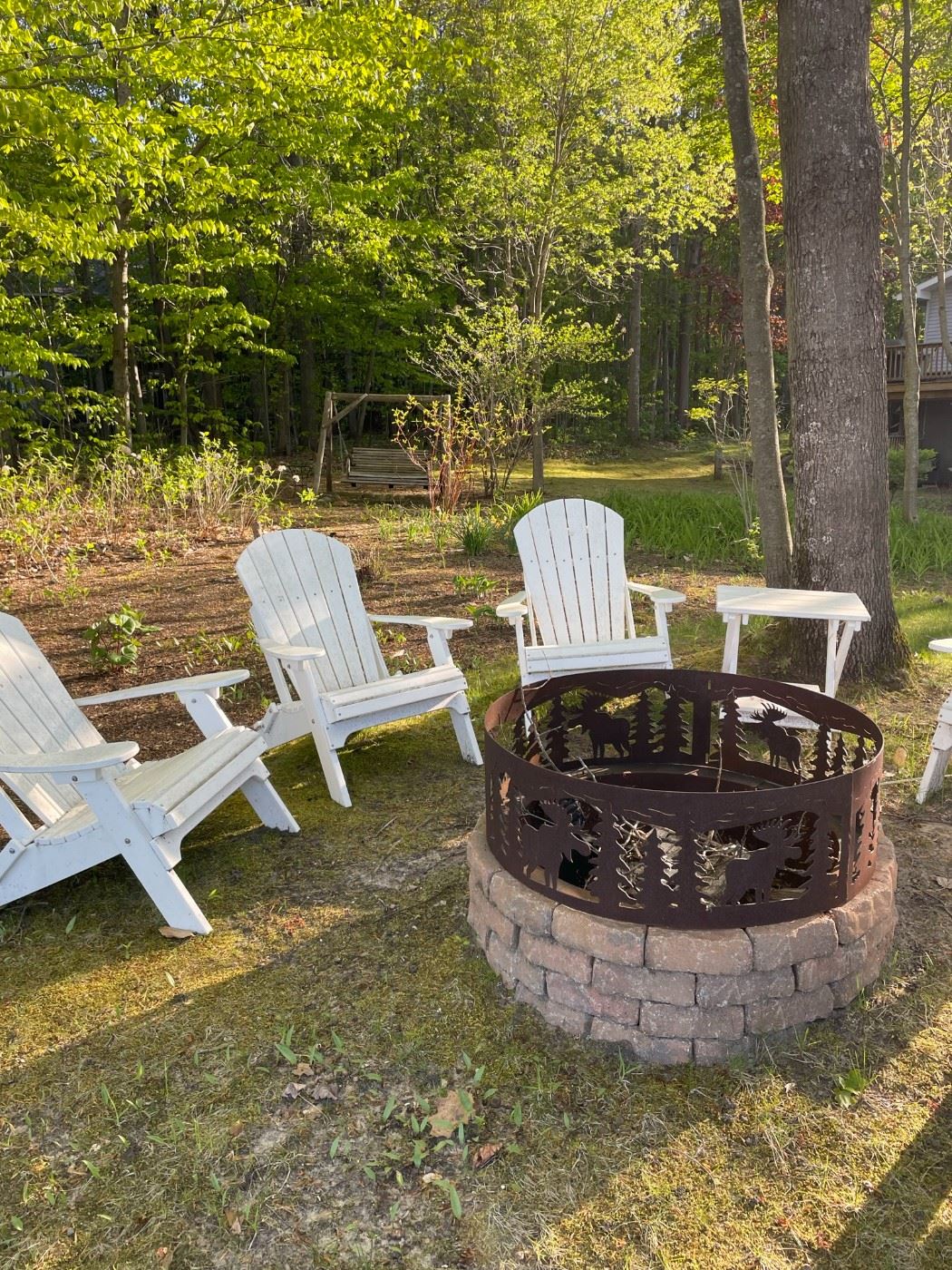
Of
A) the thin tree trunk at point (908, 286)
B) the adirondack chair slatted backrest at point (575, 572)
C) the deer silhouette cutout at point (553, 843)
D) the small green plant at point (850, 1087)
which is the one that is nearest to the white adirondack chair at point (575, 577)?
the adirondack chair slatted backrest at point (575, 572)

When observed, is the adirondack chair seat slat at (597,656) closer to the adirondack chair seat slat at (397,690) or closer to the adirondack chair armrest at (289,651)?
the adirondack chair seat slat at (397,690)

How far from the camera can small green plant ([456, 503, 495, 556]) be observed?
22.9 feet

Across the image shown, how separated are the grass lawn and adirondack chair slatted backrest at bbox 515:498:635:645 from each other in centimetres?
152

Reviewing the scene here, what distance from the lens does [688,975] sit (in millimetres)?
1938

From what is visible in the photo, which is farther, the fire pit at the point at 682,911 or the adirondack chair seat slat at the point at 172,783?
the adirondack chair seat slat at the point at 172,783

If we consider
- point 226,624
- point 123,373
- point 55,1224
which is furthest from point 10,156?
point 55,1224

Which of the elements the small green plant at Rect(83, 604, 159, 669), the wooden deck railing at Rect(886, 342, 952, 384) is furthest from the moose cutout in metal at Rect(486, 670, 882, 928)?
the wooden deck railing at Rect(886, 342, 952, 384)

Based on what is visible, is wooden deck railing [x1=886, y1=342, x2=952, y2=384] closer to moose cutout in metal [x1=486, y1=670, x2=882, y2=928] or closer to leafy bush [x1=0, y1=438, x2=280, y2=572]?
leafy bush [x1=0, y1=438, x2=280, y2=572]

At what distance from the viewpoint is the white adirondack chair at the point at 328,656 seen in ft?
10.7

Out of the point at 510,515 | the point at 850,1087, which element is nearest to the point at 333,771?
the point at 850,1087

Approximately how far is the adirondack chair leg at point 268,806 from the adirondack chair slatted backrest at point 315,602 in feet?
1.82

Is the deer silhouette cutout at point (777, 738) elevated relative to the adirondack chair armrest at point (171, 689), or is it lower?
lower

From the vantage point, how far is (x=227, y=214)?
1281 cm

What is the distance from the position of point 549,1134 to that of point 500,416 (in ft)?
31.8
